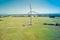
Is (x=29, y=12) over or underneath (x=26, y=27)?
over

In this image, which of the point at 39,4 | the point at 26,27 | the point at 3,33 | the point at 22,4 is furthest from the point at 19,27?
the point at 39,4

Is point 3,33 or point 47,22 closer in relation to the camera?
point 3,33

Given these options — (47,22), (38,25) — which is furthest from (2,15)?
(47,22)

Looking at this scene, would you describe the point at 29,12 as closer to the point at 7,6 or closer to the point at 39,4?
the point at 39,4

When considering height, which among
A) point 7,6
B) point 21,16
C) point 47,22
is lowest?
point 47,22

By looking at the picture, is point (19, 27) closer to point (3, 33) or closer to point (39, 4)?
point (3, 33)

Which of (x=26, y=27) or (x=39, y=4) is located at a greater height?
(x=39, y=4)
